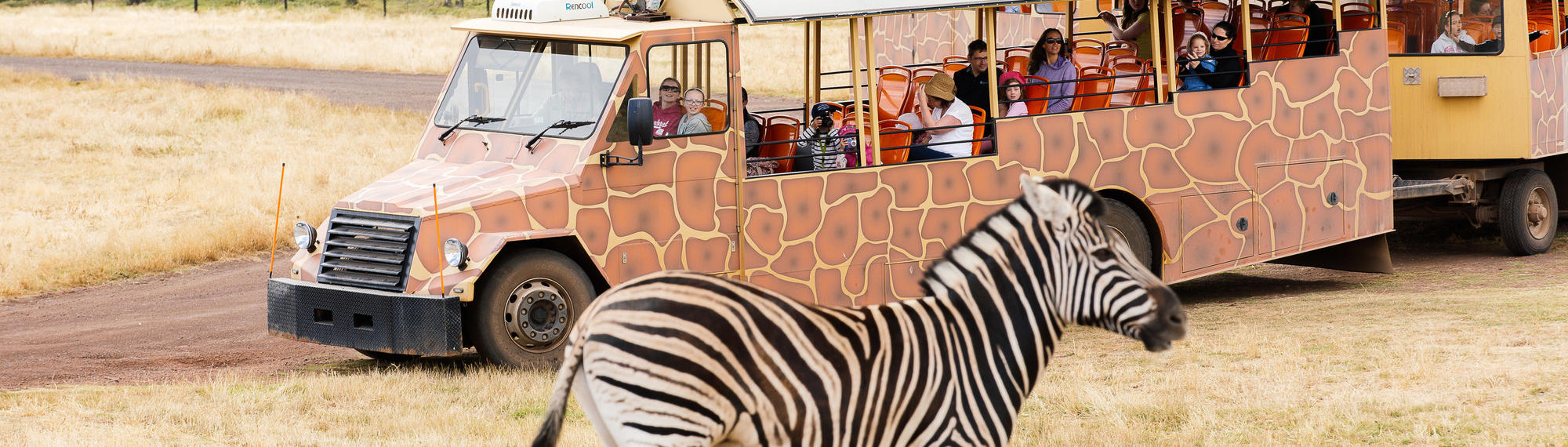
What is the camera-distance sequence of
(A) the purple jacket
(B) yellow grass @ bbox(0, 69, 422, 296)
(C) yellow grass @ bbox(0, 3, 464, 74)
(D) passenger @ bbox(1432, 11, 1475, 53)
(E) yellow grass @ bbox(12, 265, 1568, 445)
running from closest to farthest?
(E) yellow grass @ bbox(12, 265, 1568, 445)
(A) the purple jacket
(D) passenger @ bbox(1432, 11, 1475, 53)
(B) yellow grass @ bbox(0, 69, 422, 296)
(C) yellow grass @ bbox(0, 3, 464, 74)

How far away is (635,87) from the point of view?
8930mm

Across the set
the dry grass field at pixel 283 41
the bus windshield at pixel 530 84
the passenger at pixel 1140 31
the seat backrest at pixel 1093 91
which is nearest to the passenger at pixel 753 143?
the bus windshield at pixel 530 84

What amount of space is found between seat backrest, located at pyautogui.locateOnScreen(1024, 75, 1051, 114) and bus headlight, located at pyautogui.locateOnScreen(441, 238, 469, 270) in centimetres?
401

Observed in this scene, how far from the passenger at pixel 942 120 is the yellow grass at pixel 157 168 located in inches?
305

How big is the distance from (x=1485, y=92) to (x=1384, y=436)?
259 inches

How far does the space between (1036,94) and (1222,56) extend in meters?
1.45

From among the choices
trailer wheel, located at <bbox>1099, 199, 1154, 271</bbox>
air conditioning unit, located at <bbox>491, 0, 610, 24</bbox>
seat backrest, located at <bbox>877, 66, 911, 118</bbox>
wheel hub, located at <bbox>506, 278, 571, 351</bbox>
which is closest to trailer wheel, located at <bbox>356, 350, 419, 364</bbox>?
wheel hub, located at <bbox>506, 278, 571, 351</bbox>

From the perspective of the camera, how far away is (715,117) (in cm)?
919

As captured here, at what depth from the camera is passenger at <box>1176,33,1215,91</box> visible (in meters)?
10.7

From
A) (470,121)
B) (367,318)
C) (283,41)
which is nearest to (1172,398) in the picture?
(367,318)

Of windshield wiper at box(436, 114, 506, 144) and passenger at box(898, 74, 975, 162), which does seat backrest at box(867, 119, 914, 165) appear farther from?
windshield wiper at box(436, 114, 506, 144)

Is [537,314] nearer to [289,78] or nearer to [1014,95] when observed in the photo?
[1014,95]

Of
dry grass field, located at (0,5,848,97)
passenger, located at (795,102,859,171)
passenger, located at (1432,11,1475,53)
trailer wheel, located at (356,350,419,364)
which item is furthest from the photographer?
dry grass field, located at (0,5,848,97)

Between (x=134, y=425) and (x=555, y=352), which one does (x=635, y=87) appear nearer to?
(x=555, y=352)
